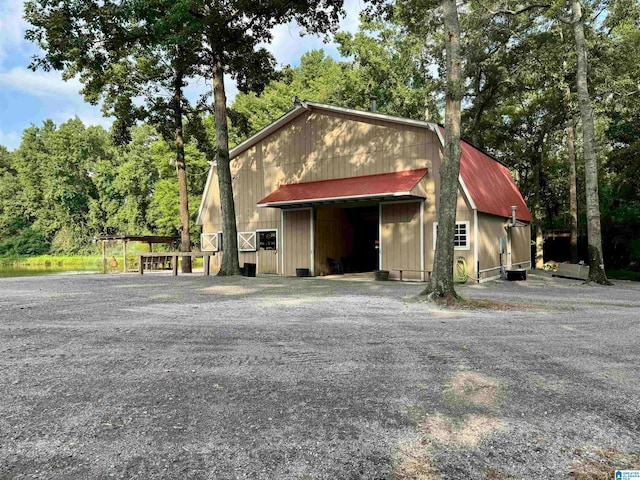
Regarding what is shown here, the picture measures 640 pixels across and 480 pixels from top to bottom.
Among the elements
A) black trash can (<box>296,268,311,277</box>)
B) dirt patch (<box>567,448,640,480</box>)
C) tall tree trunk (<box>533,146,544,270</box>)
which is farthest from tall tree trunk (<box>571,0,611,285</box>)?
dirt patch (<box>567,448,640,480</box>)

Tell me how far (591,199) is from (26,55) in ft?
55.0

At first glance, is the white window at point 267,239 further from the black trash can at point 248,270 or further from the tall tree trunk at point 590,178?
the tall tree trunk at point 590,178

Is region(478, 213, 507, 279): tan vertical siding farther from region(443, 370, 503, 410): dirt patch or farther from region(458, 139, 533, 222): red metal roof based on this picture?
region(443, 370, 503, 410): dirt patch

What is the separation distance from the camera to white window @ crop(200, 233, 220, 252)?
17484 mm

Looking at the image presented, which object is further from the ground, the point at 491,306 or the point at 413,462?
the point at 491,306

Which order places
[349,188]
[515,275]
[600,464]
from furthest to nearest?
[515,275]
[349,188]
[600,464]

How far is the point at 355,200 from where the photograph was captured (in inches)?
521

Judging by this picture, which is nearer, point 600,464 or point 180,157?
point 600,464

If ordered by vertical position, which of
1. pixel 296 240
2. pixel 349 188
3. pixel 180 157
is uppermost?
pixel 180 157

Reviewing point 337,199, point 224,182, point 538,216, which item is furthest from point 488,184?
point 538,216

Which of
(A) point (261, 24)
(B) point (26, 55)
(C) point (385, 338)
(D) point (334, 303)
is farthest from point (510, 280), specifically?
(B) point (26, 55)

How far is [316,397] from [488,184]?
44.3ft

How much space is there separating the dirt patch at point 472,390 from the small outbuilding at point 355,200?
8591mm

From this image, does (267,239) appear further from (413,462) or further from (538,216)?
(538,216)
